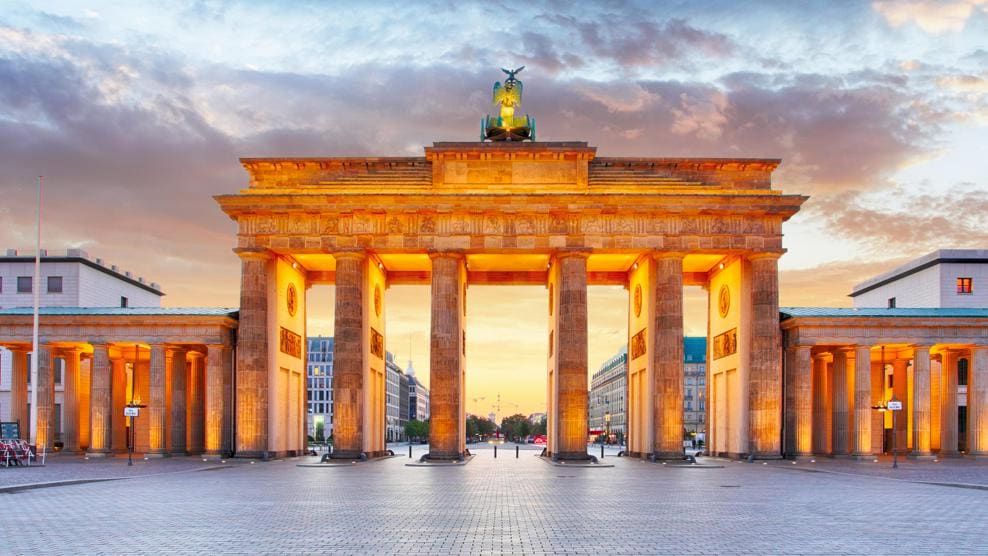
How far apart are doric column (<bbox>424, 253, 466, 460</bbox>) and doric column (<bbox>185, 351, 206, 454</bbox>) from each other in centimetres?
1752

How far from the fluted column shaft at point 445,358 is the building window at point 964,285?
5295cm

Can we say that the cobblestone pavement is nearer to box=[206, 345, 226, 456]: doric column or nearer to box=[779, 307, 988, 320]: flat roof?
box=[206, 345, 226, 456]: doric column

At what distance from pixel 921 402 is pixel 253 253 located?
41643 millimetres

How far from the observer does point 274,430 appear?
5734cm

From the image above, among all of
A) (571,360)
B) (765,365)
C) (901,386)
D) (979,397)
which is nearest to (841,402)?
(979,397)

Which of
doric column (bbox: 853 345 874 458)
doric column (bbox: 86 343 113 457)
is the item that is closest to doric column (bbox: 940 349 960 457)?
doric column (bbox: 853 345 874 458)

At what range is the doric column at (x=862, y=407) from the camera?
2203 inches

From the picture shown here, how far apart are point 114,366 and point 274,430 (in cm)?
1613

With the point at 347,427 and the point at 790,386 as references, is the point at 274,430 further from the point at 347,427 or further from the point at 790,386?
the point at 790,386

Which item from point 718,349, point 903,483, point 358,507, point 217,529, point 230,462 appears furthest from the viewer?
point 718,349

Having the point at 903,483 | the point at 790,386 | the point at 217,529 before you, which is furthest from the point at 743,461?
the point at 217,529

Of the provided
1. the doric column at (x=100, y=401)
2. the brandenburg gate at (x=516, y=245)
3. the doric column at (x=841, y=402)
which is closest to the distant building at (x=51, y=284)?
the doric column at (x=100, y=401)

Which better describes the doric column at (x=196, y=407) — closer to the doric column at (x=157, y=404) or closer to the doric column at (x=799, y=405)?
the doric column at (x=157, y=404)

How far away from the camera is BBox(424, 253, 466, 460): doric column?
54.7 meters
